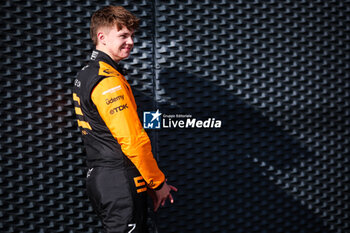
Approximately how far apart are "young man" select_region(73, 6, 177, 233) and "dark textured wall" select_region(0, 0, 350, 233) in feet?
2.20

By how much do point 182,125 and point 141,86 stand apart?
507mm

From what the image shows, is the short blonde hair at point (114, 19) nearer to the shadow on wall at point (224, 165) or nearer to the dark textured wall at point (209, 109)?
the dark textured wall at point (209, 109)

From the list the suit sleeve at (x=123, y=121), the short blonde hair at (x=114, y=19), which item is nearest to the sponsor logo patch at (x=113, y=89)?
the suit sleeve at (x=123, y=121)

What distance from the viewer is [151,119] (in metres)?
2.33

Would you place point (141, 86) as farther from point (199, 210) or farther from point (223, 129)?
point (199, 210)

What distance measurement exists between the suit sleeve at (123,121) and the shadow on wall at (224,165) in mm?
842

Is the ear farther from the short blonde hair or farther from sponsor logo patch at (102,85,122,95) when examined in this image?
sponsor logo patch at (102,85,122,95)

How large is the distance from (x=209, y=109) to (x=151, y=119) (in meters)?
0.54

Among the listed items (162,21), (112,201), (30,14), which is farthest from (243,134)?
(30,14)

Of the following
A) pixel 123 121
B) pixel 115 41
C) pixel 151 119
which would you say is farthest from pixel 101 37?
pixel 151 119

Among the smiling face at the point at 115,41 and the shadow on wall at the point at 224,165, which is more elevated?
the smiling face at the point at 115,41

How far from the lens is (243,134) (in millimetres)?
2494

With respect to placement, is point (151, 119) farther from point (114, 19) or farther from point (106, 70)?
point (114, 19)

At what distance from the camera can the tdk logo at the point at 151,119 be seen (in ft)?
7.63
